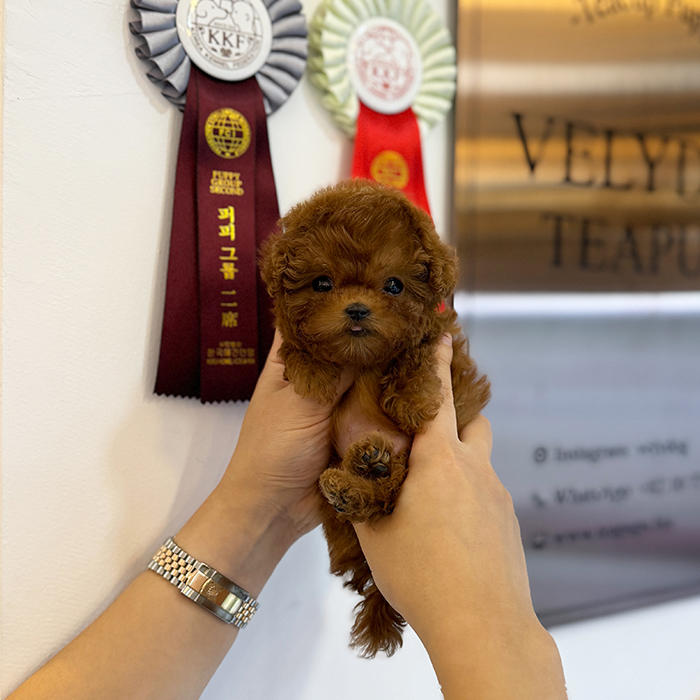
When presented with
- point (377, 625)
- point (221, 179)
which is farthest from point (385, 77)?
point (377, 625)

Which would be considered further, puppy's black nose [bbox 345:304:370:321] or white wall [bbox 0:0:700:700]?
white wall [bbox 0:0:700:700]

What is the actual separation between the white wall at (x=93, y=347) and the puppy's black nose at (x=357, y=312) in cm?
55

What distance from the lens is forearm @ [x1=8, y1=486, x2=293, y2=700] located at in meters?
0.91

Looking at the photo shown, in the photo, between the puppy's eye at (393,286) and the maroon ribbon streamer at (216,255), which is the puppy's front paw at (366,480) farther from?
the maroon ribbon streamer at (216,255)

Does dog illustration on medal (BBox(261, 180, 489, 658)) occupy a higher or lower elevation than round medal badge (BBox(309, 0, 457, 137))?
lower

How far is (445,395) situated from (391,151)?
65 centimetres

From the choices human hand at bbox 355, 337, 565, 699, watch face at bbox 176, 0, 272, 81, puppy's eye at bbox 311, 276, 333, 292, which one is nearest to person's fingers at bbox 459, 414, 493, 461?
human hand at bbox 355, 337, 565, 699

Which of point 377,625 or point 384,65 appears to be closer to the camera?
point 377,625

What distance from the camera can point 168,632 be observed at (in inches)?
37.1

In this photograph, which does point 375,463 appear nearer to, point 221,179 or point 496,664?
point 496,664

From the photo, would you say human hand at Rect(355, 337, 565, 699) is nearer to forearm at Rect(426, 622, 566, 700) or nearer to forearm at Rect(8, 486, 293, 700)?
forearm at Rect(426, 622, 566, 700)

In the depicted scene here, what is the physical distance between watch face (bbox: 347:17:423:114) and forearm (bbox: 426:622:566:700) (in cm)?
106

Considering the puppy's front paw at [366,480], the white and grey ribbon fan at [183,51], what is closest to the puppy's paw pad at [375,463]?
the puppy's front paw at [366,480]

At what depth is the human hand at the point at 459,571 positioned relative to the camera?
698mm
